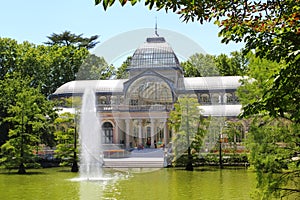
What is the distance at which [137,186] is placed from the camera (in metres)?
16.7

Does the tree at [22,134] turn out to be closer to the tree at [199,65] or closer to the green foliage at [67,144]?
the green foliage at [67,144]

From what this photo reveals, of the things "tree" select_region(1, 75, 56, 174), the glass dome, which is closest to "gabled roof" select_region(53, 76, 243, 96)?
the glass dome

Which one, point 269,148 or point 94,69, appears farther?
point 94,69

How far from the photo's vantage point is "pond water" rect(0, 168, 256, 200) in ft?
47.4

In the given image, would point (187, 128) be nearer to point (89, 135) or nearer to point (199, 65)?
point (89, 135)

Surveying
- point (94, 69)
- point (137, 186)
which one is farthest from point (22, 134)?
point (94, 69)

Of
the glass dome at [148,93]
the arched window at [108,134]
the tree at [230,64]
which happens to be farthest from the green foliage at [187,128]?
the tree at [230,64]

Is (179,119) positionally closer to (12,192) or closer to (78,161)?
(78,161)

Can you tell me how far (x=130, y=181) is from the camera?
60.4 ft

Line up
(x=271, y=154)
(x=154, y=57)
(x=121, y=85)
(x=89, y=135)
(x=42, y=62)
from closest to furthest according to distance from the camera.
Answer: (x=271, y=154) < (x=89, y=135) < (x=154, y=57) < (x=42, y=62) < (x=121, y=85)

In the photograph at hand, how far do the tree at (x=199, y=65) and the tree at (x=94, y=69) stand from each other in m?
7.88

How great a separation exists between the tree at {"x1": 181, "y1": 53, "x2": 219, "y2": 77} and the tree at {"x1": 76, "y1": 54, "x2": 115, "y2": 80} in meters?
7.88

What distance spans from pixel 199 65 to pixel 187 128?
22766 mm

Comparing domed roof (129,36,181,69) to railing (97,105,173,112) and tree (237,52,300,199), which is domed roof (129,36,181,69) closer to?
railing (97,105,173,112)
